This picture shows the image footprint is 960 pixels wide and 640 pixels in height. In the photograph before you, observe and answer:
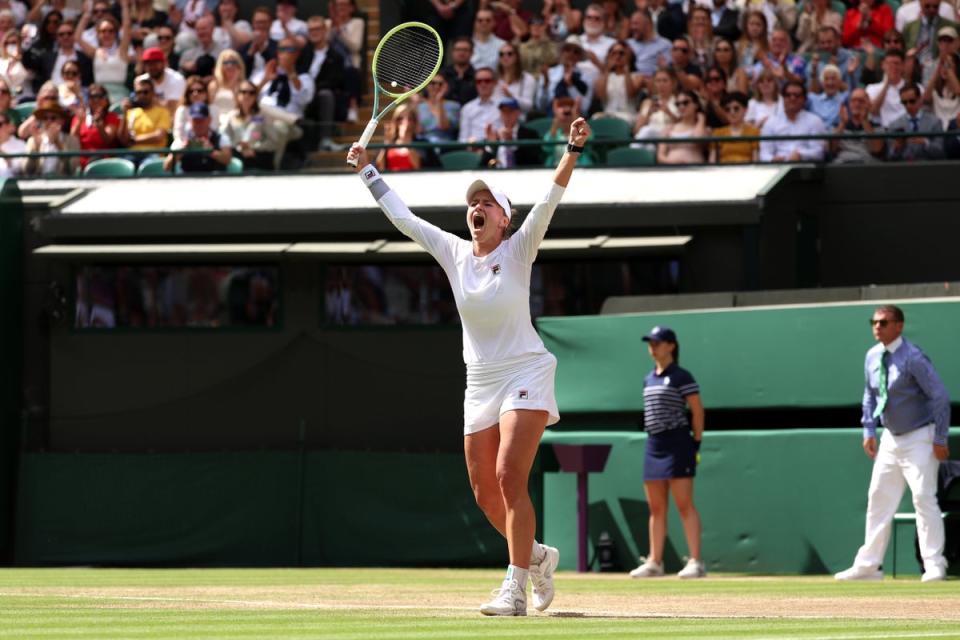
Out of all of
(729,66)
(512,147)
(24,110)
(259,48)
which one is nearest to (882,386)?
(512,147)

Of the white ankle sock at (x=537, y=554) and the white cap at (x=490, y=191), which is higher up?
the white cap at (x=490, y=191)

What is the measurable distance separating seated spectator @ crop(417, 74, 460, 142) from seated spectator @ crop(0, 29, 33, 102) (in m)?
5.18

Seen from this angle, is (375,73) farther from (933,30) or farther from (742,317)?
(933,30)

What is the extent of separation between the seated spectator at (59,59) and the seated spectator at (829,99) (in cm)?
852

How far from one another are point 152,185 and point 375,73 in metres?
9.35

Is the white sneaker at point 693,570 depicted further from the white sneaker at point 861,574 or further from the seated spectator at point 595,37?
the seated spectator at point 595,37

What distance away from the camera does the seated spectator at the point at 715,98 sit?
17.7m

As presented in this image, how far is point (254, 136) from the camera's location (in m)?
18.5

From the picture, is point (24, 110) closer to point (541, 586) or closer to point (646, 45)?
point (646, 45)

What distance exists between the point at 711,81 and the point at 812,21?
154cm

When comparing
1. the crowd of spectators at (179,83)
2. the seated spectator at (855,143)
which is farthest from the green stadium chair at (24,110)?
the seated spectator at (855,143)

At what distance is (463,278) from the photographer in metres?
8.28

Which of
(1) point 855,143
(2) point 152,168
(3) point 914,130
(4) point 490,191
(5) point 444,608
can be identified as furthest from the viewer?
(2) point 152,168

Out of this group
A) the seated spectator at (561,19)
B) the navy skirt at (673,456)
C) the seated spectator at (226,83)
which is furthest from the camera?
the seated spectator at (561,19)
